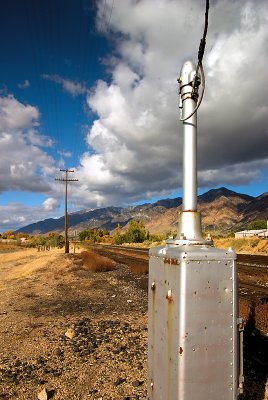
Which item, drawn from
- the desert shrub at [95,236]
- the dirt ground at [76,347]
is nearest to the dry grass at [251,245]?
the dirt ground at [76,347]

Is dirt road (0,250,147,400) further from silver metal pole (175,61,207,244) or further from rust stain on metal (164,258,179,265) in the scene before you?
silver metal pole (175,61,207,244)

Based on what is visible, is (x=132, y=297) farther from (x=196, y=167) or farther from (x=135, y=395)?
(x=196, y=167)

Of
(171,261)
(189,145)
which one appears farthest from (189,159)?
(171,261)

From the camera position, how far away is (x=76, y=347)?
7.14m

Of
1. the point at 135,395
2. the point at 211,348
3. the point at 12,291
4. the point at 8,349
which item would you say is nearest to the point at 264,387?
the point at 135,395

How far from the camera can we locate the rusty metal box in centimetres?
342

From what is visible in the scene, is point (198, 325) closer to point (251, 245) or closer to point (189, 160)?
point (189, 160)

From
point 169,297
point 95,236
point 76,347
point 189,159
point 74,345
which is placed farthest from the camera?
point 95,236

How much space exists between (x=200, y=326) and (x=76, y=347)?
4614 mm

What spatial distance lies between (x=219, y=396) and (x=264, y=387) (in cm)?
210

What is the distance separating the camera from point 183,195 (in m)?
4.22

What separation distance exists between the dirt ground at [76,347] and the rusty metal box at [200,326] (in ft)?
5.84

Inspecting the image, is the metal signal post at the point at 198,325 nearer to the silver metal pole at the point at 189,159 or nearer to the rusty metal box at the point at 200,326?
the rusty metal box at the point at 200,326

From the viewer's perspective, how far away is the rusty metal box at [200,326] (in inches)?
135
